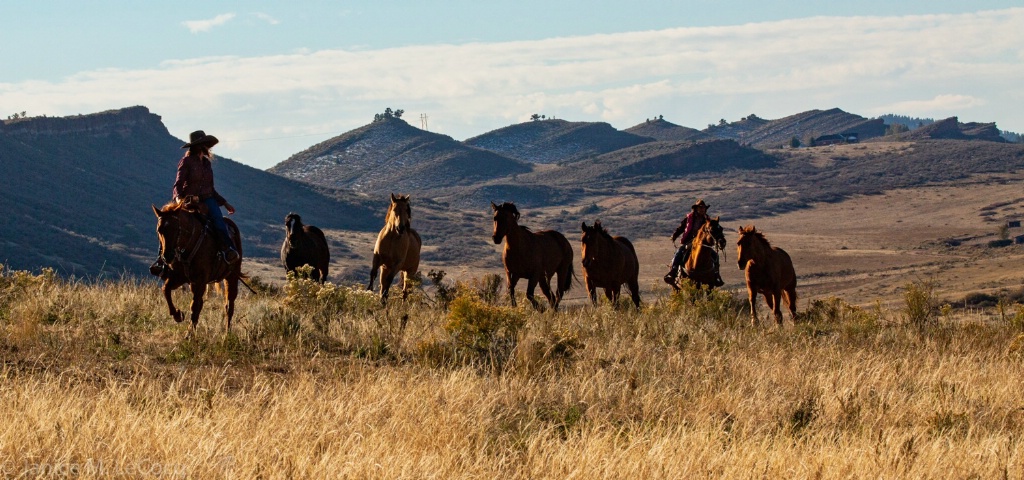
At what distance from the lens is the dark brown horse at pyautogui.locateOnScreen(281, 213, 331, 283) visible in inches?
727

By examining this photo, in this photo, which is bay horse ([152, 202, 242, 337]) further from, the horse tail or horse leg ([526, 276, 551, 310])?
the horse tail

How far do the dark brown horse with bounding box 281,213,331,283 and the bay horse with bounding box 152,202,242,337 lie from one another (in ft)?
20.5

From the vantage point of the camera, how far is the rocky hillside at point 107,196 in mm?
54969

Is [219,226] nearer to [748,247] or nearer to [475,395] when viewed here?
[475,395]

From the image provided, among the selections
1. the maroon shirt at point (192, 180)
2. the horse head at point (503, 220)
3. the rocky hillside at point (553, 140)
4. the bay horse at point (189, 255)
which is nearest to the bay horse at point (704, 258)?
the horse head at point (503, 220)

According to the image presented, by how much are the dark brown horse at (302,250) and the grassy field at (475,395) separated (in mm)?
5572

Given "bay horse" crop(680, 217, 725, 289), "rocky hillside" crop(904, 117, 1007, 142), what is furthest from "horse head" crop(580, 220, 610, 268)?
"rocky hillside" crop(904, 117, 1007, 142)

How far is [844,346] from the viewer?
11.5m

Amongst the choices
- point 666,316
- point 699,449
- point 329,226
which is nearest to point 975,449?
point 699,449

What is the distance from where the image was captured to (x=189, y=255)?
11.4 m

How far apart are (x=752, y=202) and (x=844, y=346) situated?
3921 inches

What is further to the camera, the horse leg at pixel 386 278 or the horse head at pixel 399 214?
the horse head at pixel 399 214

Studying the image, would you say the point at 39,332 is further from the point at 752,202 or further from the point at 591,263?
the point at 752,202

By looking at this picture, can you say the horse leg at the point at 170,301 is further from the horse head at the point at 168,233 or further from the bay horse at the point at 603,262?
the bay horse at the point at 603,262
